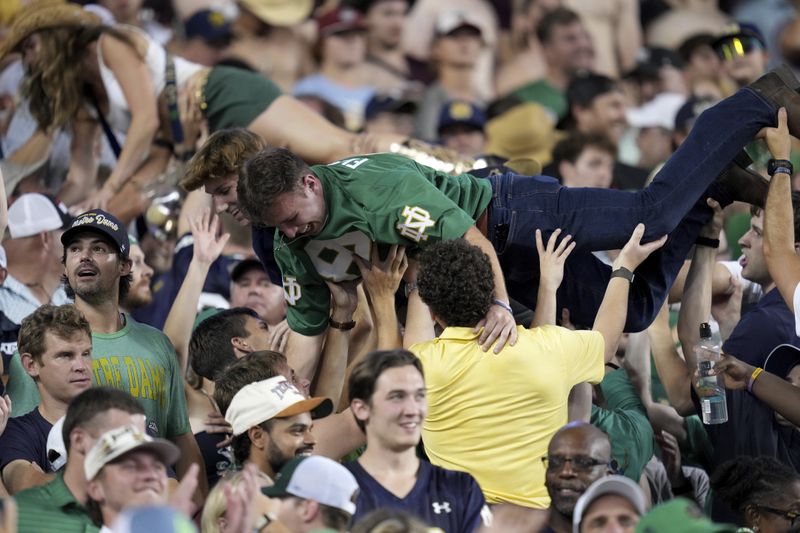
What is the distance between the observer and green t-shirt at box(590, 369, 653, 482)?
6730 millimetres

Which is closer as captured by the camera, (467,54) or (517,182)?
(517,182)

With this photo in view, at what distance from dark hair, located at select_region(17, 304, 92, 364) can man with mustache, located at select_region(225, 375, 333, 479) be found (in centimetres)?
81

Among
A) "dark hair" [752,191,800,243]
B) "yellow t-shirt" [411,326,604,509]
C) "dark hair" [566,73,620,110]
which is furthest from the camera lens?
"dark hair" [566,73,620,110]

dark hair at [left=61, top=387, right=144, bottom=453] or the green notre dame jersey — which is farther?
the green notre dame jersey

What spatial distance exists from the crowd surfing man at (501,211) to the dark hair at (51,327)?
0.84 metres

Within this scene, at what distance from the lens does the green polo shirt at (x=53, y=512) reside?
5438 mm

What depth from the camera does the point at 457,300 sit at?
613cm

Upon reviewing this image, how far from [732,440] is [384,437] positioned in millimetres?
2374

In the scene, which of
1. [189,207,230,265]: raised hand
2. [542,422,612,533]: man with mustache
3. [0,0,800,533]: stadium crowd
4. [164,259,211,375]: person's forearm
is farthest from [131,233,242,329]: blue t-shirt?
[542,422,612,533]: man with mustache

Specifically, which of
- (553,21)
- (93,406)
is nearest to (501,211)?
(93,406)

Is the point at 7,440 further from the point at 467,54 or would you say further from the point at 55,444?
the point at 467,54

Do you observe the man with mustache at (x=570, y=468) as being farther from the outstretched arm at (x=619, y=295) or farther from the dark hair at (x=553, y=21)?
the dark hair at (x=553, y=21)

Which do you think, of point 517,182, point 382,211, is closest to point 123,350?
point 382,211

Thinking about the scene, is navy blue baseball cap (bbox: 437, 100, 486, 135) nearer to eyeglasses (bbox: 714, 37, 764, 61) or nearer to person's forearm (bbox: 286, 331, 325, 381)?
eyeglasses (bbox: 714, 37, 764, 61)
